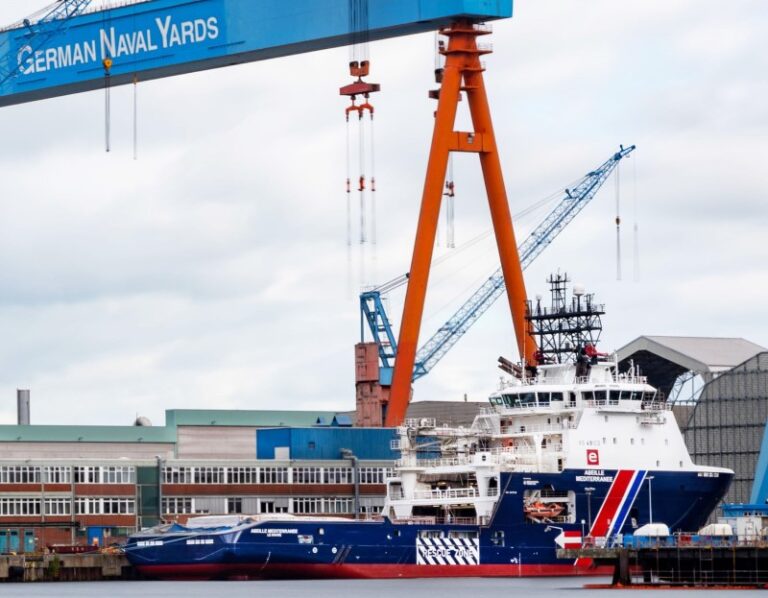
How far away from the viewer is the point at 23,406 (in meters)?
110

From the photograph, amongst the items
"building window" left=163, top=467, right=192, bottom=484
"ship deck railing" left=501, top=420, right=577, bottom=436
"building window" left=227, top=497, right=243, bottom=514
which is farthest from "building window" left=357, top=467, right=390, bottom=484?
"ship deck railing" left=501, top=420, right=577, bottom=436

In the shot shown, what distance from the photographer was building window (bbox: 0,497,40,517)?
298ft

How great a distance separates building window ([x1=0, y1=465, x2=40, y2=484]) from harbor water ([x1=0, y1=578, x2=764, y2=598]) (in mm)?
12900

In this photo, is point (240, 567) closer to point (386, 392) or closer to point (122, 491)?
point (122, 491)

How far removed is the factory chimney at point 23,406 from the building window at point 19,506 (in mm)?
18331

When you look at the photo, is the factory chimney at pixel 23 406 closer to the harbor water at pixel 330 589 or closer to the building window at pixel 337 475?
the building window at pixel 337 475

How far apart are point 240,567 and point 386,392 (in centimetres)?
3409

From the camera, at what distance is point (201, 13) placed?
8506cm

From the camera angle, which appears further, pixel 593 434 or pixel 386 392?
pixel 386 392

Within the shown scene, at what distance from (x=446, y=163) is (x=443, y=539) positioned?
2136 centimetres

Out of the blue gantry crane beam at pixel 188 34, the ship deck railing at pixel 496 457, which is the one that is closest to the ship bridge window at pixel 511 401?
the ship deck railing at pixel 496 457

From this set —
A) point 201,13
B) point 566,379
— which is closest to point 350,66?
point 201,13

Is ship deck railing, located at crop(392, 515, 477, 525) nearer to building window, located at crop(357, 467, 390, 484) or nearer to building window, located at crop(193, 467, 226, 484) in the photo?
building window, located at crop(193, 467, 226, 484)

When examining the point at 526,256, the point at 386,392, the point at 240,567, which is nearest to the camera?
the point at 240,567
